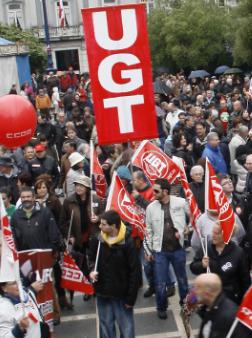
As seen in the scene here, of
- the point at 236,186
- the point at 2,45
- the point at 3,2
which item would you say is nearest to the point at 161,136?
the point at 236,186

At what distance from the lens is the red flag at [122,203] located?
670cm

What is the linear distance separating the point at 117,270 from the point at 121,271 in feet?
0.12

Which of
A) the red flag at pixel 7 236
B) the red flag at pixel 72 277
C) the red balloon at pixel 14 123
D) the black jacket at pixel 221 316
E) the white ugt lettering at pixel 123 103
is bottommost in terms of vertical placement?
the red flag at pixel 72 277

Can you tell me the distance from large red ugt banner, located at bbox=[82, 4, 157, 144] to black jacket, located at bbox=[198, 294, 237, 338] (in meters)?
2.39

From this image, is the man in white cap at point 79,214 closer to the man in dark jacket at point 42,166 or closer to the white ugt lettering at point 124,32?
the white ugt lettering at point 124,32

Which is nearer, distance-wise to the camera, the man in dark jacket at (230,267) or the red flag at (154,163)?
the man in dark jacket at (230,267)

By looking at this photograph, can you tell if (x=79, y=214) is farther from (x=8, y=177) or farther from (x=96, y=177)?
(x=8, y=177)

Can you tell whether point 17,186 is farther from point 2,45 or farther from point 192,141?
point 2,45

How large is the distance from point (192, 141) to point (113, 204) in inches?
182

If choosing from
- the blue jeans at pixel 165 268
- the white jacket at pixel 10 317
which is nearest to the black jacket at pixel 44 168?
the blue jeans at pixel 165 268

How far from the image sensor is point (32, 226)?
22.4ft

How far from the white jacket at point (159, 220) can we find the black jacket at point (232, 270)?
1.22m

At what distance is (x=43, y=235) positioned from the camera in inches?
271

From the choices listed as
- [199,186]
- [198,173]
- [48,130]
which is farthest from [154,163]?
[48,130]
